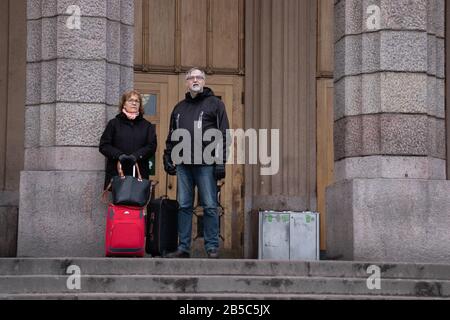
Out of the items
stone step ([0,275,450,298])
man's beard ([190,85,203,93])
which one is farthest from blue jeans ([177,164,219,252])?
stone step ([0,275,450,298])

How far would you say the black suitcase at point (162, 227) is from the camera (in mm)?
12555

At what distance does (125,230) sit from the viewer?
1208 centimetres

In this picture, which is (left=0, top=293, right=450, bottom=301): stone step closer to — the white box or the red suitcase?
the red suitcase

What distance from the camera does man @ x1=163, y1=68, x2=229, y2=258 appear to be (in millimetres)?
12305

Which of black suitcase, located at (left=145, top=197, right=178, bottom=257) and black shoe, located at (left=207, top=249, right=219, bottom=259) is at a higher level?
black suitcase, located at (left=145, top=197, right=178, bottom=257)

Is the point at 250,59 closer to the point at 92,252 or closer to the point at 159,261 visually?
the point at 92,252

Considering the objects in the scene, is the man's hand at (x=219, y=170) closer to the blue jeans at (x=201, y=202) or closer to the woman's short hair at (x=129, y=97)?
the blue jeans at (x=201, y=202)

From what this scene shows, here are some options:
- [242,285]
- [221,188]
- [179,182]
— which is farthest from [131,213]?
[221,188]

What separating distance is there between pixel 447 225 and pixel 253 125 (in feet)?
15.1

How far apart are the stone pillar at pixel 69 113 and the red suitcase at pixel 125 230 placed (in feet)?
3.21

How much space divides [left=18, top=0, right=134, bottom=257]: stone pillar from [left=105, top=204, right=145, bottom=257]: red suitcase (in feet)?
3.21

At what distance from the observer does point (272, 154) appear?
17.0 metres
